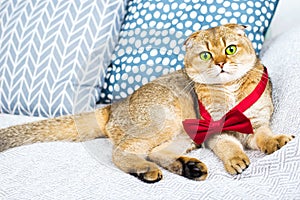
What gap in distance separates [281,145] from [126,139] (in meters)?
0.43

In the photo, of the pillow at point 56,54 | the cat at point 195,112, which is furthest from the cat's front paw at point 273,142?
the pillow at point 56,54

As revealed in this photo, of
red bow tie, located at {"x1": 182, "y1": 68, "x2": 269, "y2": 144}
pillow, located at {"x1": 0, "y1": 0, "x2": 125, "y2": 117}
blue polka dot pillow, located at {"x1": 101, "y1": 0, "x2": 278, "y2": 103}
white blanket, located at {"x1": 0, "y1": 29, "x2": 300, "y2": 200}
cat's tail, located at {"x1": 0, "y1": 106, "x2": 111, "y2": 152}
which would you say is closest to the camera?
white blanket, located at {"x1": 0, "y1": 29, "x2": 300, "y2": 200}

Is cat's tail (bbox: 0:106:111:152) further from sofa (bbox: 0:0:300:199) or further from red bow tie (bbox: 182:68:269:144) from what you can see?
red bow tie (bbox: 182:68:269:144)

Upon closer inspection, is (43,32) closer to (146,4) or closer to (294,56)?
(146,4)

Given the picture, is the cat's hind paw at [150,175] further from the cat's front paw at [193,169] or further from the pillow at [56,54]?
the pillow at [56,54]

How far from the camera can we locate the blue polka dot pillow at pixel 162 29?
173 centimetres

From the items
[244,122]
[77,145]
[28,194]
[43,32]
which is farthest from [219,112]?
[43,32]

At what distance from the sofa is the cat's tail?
40 mm

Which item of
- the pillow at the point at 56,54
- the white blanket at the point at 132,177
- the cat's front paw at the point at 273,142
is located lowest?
the white blanket at the point at 132,177

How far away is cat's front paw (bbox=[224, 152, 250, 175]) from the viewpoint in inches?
48.1

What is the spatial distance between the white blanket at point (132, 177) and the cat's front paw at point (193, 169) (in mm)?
21

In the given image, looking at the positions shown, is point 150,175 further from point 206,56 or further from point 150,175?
point 206,56

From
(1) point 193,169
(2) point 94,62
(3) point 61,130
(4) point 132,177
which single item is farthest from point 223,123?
(2) point 94,62

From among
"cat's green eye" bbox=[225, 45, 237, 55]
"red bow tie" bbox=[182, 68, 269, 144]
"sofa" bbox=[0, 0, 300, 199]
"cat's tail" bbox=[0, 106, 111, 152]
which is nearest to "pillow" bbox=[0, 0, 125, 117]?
"sofa" bbox=[0, 0, 300, 199]
